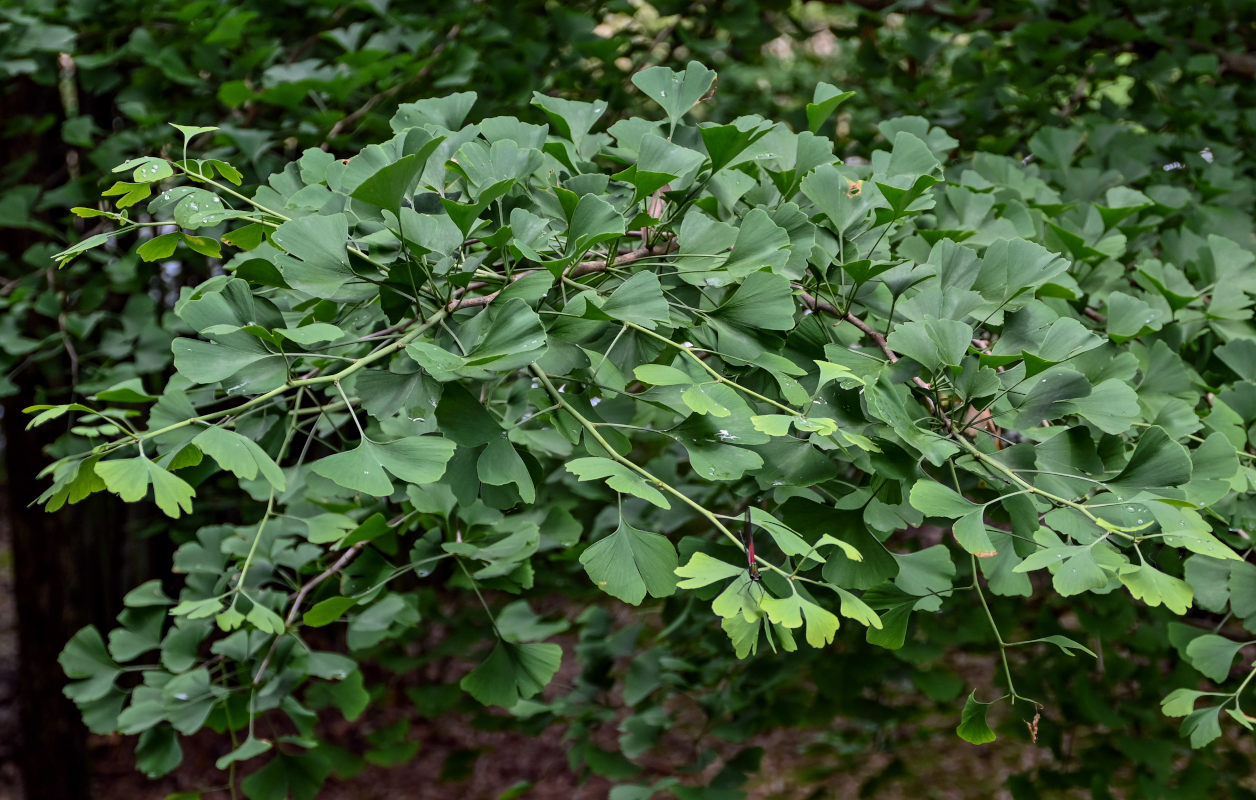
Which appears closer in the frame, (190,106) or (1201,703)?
(1201,703)

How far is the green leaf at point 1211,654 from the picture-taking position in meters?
1.05

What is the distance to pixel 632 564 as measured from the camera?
82 cm

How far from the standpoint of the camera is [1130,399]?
2.86 ft

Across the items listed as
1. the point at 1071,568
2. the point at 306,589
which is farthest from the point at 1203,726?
the point at 306,589

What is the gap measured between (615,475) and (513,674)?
1.75 ft

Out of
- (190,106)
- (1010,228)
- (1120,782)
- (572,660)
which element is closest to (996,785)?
(1120,782)

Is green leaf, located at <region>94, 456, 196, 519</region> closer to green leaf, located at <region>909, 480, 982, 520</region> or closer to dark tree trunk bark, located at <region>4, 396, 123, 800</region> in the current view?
green leaf, located at <region>909, 480, 982, 520</region>

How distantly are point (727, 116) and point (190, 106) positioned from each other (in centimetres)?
150

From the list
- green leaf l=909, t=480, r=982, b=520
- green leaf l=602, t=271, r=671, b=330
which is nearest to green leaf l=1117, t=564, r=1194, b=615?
green leaf l=909, t=480, r=982, b=520

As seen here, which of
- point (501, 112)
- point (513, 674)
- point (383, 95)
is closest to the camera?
point (513, 674)

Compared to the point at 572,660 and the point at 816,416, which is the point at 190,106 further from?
the point at 572,660

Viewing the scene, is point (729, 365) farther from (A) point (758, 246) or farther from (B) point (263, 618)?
(B) point (263, 618)

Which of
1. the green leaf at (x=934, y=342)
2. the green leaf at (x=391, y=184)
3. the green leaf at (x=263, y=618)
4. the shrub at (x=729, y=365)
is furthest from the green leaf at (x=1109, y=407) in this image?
the green leaf at (x=263, y=618)

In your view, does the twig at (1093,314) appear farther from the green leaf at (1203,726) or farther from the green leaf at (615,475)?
the green leaf at (615,475)
